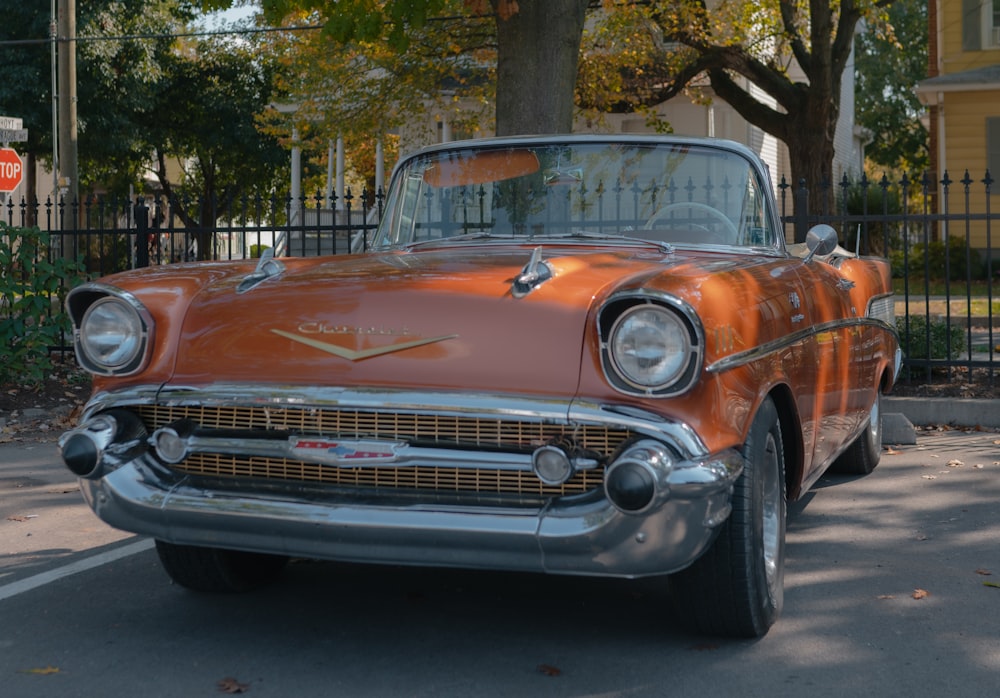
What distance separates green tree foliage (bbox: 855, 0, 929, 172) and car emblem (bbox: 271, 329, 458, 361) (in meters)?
43.9

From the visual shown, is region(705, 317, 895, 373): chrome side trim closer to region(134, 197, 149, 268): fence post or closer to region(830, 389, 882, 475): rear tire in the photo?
region(830, 389, 882, 475): rear tire

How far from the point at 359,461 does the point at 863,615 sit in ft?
6.22

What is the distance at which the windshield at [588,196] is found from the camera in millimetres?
4844

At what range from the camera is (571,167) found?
506cm

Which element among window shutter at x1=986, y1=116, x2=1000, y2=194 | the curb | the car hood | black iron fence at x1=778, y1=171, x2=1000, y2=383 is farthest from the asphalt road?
window shutter at x1=986, y1=116, x2=1000, y2=194

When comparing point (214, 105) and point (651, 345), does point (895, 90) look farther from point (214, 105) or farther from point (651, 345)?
point (651, 345)

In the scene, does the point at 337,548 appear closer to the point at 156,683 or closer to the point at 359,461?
the point at 359,461

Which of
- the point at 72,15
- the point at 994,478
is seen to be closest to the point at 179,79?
the point at 72,15

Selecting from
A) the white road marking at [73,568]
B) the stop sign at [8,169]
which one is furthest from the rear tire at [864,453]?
the stop sign at [8,169]

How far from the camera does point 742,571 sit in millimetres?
3736

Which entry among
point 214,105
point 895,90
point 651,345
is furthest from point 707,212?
point 895,90

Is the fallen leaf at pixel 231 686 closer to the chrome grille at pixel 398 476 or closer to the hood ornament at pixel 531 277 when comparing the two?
the chrome grille at pixel 398 476

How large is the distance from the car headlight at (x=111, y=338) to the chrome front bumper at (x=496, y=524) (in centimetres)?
50

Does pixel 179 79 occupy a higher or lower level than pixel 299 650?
higher
